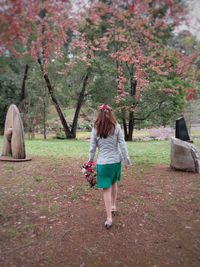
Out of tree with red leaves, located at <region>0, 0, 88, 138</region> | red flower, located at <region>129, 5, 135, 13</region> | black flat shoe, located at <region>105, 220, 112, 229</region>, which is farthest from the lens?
black flat shoe, located at <region>105, 220, 112, 229</region>

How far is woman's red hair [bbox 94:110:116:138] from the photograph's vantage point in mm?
3625

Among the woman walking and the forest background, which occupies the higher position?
the forest background

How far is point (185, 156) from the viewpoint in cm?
629

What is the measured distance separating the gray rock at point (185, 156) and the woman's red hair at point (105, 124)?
10.1 ft

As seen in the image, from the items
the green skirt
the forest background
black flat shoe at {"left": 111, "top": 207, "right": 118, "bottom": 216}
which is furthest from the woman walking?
the forest background

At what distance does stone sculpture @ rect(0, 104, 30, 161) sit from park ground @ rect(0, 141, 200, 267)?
1.46 meters

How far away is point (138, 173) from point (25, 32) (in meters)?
4.13

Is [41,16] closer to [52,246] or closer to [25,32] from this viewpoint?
[25,32]

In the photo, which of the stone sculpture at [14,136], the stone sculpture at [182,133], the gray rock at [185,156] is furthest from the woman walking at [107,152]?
the stone sculpture at [14,136]

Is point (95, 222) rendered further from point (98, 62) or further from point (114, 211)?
point (98, 62)

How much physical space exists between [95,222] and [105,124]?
131cm

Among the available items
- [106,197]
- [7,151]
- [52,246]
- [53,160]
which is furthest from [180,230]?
[7,151]

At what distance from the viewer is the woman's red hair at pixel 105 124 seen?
3625 mm

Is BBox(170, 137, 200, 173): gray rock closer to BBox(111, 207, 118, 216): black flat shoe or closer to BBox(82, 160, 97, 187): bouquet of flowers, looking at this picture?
BBox(82, 160, 97, 187): bouquet of flowers
